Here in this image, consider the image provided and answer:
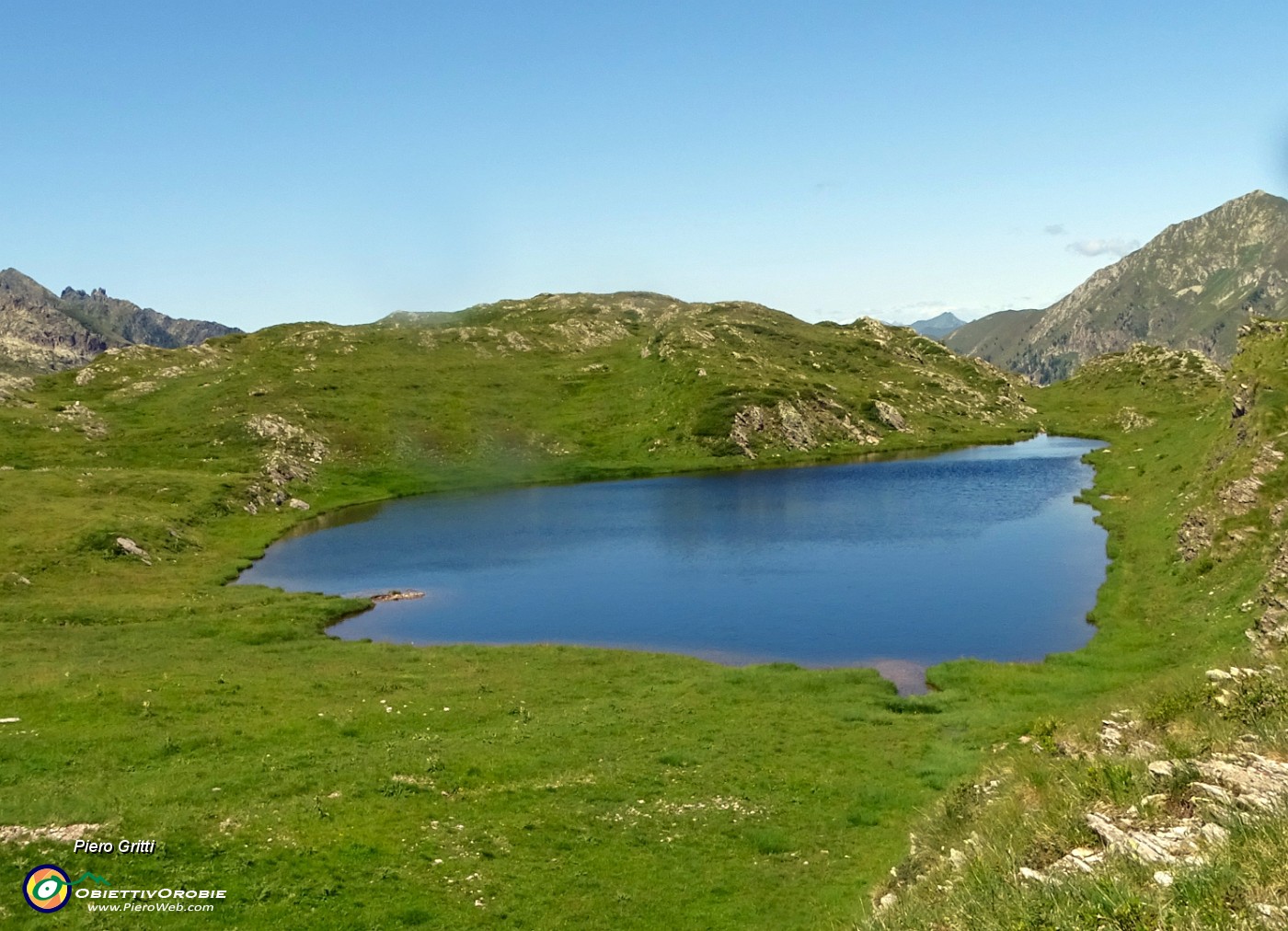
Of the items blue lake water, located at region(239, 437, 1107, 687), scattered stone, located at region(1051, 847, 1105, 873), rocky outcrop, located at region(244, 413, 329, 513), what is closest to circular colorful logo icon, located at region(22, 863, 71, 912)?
scattered stone, located at region(1051, 847, 1105, 873)

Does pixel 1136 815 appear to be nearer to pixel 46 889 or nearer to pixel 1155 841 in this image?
pixel 1155 841

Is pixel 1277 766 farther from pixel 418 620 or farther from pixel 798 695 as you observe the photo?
pixel 418 620

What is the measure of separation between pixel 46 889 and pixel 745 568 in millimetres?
71036

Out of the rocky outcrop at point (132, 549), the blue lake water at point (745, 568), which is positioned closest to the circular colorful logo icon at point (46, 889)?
the blue lake water at point (745, 568)

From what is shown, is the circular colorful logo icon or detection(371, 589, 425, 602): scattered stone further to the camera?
detection(371, 589, 425, 602): scattered stone

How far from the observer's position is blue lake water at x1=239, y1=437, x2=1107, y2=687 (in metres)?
64.1

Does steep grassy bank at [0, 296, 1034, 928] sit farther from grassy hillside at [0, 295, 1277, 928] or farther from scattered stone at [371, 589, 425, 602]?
scattered stone at [371, 589, 425, 602]

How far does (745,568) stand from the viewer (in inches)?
3460

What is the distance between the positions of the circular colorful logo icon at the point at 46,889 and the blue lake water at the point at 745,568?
43075mm

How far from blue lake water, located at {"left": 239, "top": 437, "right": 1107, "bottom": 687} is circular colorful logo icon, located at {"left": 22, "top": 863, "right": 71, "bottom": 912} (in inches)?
1696

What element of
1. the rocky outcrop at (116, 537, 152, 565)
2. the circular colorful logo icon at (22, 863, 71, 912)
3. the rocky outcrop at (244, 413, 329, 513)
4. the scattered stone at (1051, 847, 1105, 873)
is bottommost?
the circular colorful logo icon at (22, 863, 71, 912)

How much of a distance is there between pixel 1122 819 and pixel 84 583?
299ft

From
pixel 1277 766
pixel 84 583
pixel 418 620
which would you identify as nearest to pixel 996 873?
pixel 1277 766

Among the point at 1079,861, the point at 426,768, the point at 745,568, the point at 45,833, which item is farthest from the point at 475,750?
the point at 745,568
